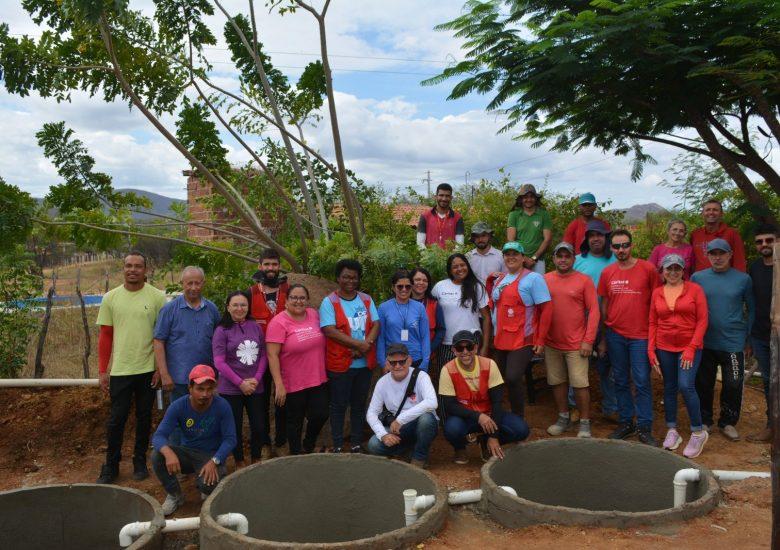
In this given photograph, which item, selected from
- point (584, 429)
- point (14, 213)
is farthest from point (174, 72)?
point (584, 429)

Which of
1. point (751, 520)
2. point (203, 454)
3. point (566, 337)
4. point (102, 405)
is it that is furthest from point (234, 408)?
point (751, 520)

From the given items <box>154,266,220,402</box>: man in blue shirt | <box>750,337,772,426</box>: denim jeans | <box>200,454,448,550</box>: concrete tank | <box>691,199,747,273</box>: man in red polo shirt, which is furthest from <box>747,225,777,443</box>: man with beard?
<box>154,266,220,402</box>: man in blue shirt

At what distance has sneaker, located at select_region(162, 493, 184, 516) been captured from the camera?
498cm

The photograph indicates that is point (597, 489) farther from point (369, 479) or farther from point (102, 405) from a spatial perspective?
point (102, 405)

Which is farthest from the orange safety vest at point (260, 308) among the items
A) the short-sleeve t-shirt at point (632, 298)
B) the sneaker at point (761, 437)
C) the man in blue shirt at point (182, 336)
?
the sneaker at point (761, 437)

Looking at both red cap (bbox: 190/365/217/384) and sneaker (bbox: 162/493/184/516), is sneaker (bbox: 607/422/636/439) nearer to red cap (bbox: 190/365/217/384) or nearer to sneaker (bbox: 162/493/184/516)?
red cap (bbox: 190/365/217/384)

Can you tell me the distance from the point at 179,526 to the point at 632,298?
389 centimetres

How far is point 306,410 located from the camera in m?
5.41

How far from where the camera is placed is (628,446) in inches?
213

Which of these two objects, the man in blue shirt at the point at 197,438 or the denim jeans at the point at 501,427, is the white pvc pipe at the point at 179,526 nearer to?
the man in blue shirt at the point at 197,438

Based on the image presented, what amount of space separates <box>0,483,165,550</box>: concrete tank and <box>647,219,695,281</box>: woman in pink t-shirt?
196 inches

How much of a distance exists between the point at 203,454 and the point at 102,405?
2.49 meters

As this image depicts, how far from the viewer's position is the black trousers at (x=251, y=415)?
17.2ft

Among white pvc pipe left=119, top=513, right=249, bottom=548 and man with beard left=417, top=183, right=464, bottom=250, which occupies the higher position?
man with beard left=417, top=183, right=464, bottom=250
